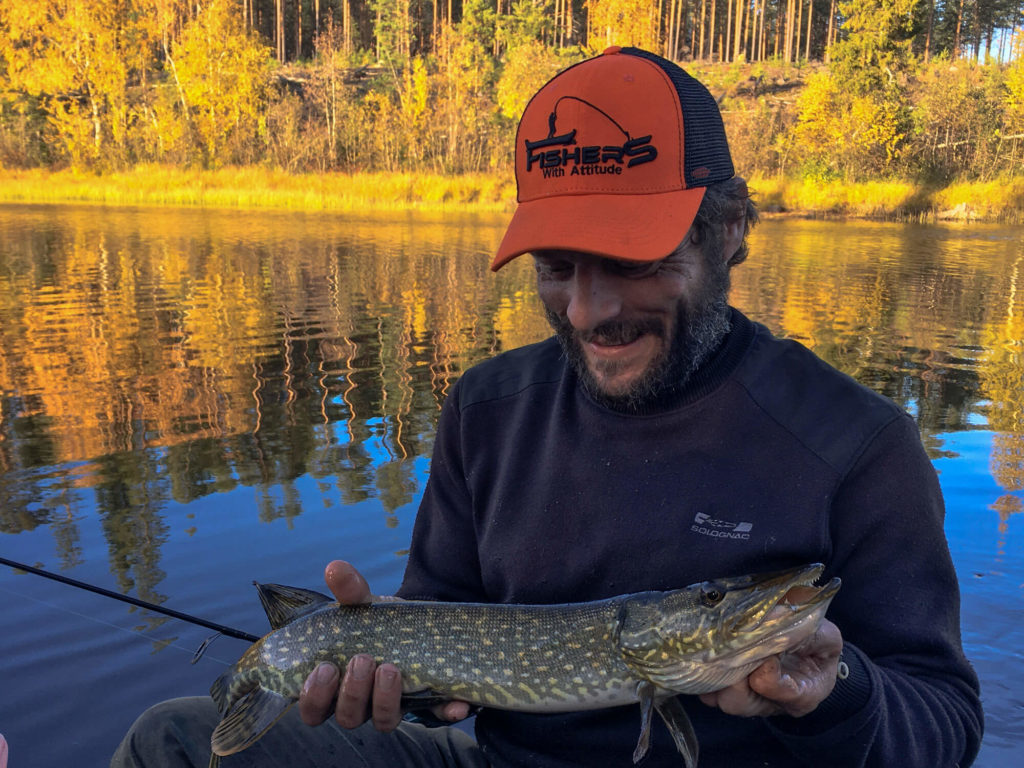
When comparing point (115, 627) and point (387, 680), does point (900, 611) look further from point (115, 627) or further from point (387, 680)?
point (115, 627)

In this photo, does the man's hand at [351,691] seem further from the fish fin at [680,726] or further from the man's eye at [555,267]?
the man's eye at [555,267]

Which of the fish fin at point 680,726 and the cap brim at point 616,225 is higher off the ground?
the cap brim at point 616,225

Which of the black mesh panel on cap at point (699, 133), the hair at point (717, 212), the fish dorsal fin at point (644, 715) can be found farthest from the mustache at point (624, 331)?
the fish dorsal fin at point (644, 715)

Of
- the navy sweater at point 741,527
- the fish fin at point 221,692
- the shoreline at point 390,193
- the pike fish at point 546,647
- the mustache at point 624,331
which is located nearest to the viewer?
the pike fish at point 546,647

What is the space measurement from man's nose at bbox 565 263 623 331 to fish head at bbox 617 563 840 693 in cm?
72

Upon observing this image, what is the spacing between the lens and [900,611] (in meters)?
2.12

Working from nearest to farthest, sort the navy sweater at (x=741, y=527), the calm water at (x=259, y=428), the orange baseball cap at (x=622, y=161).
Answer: the navy sweater at (x=741, y=527), the orange baseball cap at (x=622, y=161), the calm water at (x=259, y=428)

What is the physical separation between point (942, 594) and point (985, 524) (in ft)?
13.7

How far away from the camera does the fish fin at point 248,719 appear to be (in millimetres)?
2418

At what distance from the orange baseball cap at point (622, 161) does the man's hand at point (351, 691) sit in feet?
3.52

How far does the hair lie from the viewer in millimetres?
2496

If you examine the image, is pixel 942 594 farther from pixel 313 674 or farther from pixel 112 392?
pixel 112 392

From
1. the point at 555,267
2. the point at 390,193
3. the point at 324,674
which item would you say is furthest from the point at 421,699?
the point at 390,193

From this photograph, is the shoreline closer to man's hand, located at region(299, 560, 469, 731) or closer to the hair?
the hair
